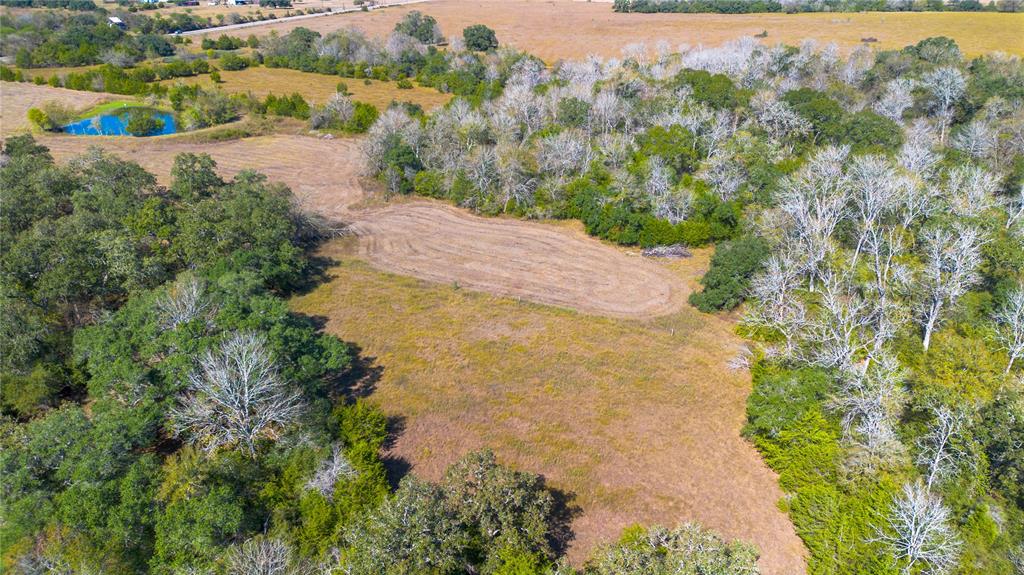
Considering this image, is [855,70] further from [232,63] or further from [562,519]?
[232,63]

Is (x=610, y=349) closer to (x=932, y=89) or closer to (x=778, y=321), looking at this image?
(x=778, y=321)

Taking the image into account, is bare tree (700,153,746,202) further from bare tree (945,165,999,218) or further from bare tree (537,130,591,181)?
bare tree (945,165,999,218)

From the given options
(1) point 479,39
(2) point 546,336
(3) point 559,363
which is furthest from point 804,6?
(3) point 559,363

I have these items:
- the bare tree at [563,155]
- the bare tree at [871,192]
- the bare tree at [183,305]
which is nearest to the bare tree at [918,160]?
the bare tree at [871,192]

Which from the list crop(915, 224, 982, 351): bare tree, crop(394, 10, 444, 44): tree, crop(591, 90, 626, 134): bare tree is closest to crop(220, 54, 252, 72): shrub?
crop(394, 10, 444, 44): tree

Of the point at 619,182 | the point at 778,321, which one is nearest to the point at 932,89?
the point at 619,182

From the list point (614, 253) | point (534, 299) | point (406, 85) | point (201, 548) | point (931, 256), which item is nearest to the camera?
point (201, 548)

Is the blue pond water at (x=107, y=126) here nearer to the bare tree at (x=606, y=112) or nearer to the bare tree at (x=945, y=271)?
the bare tree at (x=606, y=112)
